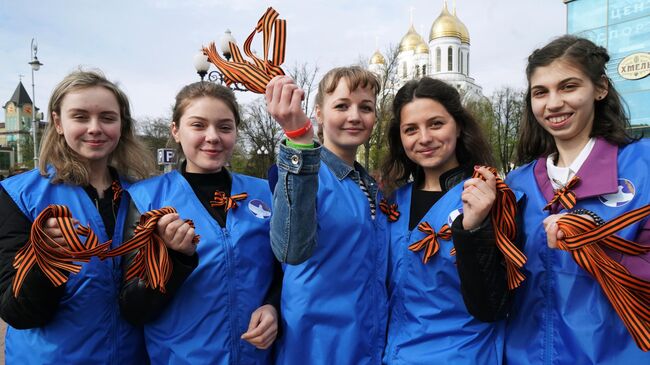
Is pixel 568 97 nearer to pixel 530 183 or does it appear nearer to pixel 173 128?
pixel 530 183

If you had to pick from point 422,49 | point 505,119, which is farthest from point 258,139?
point 422,49

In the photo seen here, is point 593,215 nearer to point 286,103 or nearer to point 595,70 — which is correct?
point 595,70

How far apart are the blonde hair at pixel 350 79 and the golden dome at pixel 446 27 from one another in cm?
5844

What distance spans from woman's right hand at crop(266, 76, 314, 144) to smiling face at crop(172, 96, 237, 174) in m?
0.82

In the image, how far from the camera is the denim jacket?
1605 millimetres

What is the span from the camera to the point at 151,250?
73.1 inches

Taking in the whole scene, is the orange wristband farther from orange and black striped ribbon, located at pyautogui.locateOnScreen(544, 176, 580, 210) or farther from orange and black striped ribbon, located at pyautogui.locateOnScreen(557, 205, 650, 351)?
orange and black striped ribbon, located at pyautogui.locateOnScreen(544, 176, 580, 210)

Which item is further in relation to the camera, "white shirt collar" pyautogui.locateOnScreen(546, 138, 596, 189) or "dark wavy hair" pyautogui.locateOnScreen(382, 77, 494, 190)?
"dark wavy hair" pyautogui.locateOnScreen(382, 77, 494, 190)

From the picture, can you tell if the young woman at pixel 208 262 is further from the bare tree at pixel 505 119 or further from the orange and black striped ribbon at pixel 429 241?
the bare tree at pixel 505 119

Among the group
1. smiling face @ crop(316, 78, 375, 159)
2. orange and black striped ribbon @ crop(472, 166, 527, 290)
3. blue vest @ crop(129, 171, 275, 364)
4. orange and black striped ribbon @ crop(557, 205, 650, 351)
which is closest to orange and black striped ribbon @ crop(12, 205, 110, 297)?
blue vest @ crop(129, 171, 275, 364)

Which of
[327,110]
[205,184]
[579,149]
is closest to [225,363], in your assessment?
[205,184]

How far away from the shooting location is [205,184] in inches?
94.7

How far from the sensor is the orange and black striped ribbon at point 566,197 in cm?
179

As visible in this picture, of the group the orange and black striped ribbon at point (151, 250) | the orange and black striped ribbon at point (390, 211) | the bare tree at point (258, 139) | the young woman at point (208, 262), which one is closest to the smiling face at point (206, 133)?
the young woman at point (208, 262)
